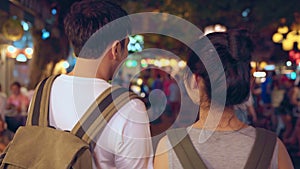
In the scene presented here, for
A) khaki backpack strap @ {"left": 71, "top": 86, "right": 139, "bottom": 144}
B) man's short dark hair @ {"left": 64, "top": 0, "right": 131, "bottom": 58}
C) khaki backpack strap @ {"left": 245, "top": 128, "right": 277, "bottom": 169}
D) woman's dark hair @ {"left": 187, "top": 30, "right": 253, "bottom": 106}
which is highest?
man's short dark hair @ {"left": 64, "top": 0, "right": 131, "bottom": 58}

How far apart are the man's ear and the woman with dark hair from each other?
0.29 meters

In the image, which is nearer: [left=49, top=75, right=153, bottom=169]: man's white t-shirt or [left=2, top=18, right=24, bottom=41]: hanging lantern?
[left=49, top=75, right=153, bottom=169]: man's white t-shirt

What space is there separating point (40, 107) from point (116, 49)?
15.1 inches

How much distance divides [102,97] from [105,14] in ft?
1.10

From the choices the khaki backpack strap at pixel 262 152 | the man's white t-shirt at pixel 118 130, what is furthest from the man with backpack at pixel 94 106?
the khaki backpack strap at pixel 262 152

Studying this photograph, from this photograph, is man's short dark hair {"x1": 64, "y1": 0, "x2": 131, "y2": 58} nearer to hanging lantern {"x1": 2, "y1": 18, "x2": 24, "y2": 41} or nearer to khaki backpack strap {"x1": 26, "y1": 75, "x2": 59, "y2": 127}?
khaki backpack strap {"x1": 26, "y1": 75, "x2": 59, "y2": 127}

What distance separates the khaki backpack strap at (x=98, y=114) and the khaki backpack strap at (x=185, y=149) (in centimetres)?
22

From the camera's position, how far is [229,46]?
176 cm

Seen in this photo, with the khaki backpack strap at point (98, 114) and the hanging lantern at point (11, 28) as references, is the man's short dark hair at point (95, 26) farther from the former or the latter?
the hanging lantern at point (11, 28)

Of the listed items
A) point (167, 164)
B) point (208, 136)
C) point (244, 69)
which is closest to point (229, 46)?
point (244, 69)

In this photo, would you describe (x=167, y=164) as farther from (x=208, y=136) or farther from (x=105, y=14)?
(x=105, y=14)

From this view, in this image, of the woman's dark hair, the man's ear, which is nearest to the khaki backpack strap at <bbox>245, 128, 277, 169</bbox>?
the woman's dark hair

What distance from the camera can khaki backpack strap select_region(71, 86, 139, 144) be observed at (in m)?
1.74

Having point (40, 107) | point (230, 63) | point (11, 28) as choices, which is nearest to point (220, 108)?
point (230, 63)
